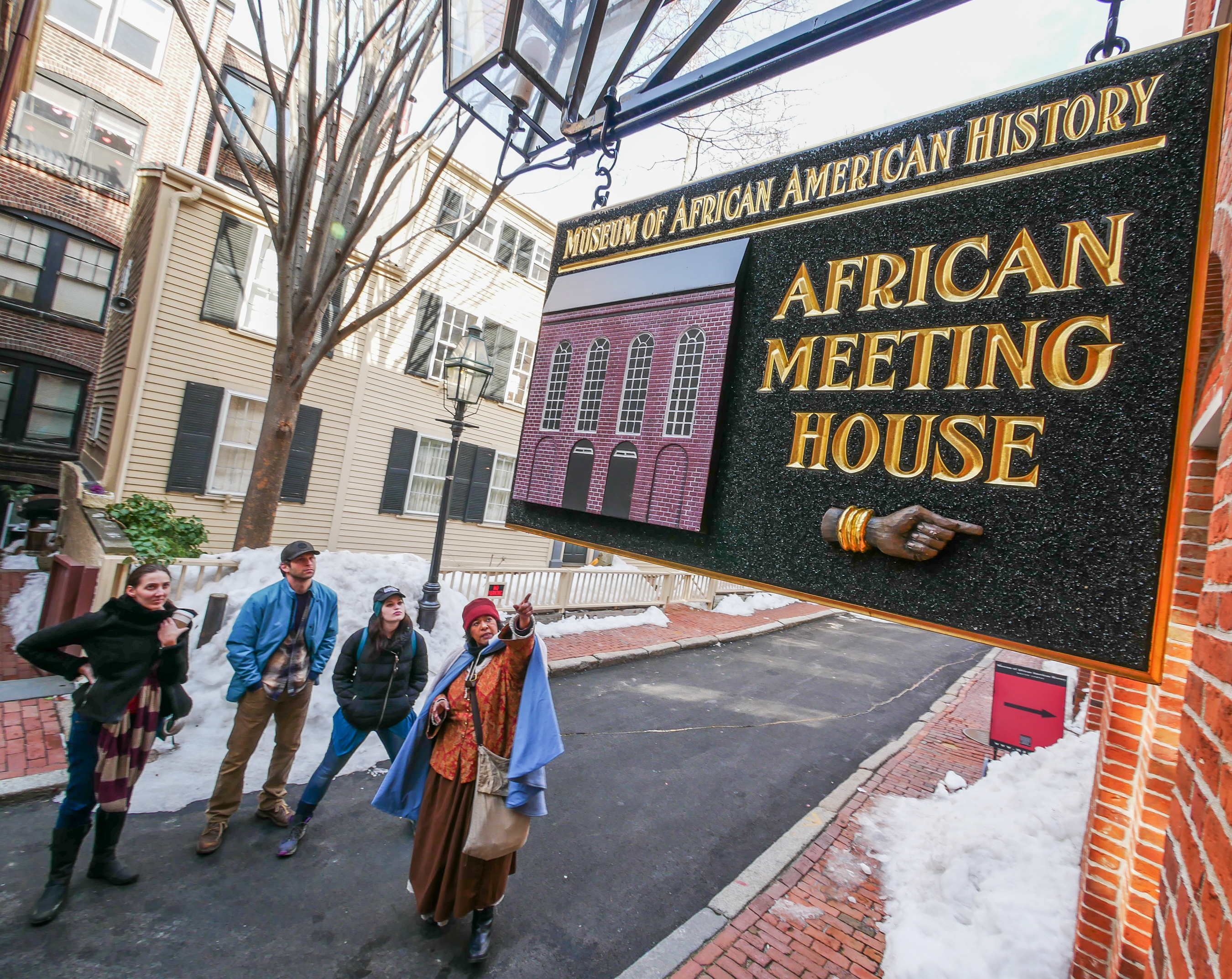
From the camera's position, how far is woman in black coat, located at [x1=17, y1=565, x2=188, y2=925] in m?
3.32

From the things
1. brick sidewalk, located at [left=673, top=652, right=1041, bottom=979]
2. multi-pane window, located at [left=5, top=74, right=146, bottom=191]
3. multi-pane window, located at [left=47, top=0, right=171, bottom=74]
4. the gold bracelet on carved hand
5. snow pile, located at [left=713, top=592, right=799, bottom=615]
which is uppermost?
multi-pane window, located at [left=47, top=0, right=171, bottom=74]

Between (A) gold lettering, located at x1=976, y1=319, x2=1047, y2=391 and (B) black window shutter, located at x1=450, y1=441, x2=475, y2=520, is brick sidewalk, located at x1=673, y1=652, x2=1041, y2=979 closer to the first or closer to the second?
(A) gold lettering, located at x1=976, y1=319, x2=1047, y2=391

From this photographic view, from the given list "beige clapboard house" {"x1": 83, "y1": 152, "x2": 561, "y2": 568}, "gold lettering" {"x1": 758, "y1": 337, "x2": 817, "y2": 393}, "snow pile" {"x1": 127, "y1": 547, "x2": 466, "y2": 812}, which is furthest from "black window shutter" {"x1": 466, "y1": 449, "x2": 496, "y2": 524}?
"gold lettering" {"x1": 758, "y1": 337, "x2": 817, "y2": 393}

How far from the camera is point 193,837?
411cm

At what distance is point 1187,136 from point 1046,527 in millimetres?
613

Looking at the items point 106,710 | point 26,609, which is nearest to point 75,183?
point 26,609

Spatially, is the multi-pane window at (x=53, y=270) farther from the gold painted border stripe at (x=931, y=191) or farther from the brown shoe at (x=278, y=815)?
the gold painted border stripe at (x=931, y=191)

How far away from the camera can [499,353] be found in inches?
580

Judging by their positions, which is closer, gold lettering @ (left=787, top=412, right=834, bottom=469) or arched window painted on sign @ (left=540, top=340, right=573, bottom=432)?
gold lettering @ (left=787, top=412, right=834, bottom=469)

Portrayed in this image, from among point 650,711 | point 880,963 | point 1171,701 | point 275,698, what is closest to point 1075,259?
point 1171,701

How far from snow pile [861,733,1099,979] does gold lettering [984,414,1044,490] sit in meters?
4.05

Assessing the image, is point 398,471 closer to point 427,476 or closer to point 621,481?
point 427,476

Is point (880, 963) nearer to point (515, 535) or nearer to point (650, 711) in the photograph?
point (650, 711)

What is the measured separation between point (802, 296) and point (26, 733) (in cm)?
709
